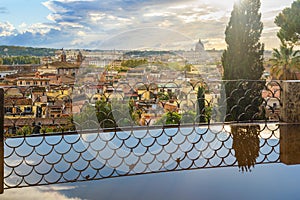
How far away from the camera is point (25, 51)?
514 centimetres

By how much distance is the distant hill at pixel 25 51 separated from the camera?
505cm

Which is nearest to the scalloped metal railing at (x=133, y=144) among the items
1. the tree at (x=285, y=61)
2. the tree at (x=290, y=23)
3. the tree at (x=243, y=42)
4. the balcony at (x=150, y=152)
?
the balcony at (x=150, y=152)

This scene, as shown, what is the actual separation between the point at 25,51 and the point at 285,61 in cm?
979

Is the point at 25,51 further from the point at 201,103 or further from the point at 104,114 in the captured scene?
the point at 201,103

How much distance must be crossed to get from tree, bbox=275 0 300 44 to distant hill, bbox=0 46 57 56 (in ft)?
26.3

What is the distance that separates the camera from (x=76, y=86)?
3.69 m

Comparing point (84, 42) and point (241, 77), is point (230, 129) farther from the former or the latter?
point (241, 77)

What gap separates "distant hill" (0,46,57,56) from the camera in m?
5.05

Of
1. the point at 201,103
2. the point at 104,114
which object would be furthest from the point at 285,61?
the point at 104,114

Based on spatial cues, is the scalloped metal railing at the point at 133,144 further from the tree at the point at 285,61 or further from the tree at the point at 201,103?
the tree at the point at 285,61

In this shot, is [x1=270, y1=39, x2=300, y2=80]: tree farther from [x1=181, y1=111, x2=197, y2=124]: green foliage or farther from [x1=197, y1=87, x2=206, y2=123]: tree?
[x1=181, y1=111, x2=197, y2=124]: green foliage

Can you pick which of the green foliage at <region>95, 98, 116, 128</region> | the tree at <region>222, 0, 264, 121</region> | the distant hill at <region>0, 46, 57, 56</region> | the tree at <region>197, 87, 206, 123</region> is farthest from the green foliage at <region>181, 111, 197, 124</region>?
the tree at <region>222, 0, 264, 121</region>

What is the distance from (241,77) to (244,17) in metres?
1.56

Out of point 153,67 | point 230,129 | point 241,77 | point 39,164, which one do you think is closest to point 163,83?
point 153,67
